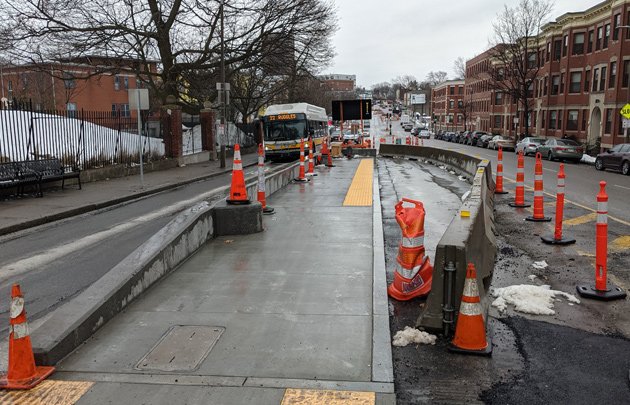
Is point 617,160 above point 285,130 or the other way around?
the other way around

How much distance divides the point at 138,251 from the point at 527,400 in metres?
4.75

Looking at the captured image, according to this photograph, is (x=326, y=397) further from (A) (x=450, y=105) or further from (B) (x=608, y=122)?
(A) (x=450, y=105)

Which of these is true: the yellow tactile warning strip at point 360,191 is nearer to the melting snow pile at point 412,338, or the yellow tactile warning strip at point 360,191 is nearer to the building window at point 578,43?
the melting snow pile at point 412,338

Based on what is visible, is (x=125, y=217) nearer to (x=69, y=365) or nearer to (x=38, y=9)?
(x=69, y=365)

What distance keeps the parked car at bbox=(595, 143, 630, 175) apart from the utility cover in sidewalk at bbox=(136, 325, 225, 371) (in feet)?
79.2

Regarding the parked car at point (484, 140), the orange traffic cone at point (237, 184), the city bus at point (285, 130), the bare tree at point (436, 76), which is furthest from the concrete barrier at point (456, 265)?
the bare tree at point (436, 76)

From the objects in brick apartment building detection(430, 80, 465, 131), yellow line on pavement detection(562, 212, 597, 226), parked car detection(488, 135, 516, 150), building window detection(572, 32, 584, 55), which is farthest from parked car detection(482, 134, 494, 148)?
brick apartment building detection(430, 80, 465, 131)

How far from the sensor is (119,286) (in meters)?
5.55

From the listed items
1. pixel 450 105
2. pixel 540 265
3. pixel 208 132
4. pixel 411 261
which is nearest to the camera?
pixel 411 261

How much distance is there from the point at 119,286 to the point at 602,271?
5.58 metres

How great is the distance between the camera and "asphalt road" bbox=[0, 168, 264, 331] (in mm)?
6734

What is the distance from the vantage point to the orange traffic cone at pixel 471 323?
462cm

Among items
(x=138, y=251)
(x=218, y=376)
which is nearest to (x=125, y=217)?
(x=138, y=251)

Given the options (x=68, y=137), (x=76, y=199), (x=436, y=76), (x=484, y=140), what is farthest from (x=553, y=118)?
(x=436, y=76)
